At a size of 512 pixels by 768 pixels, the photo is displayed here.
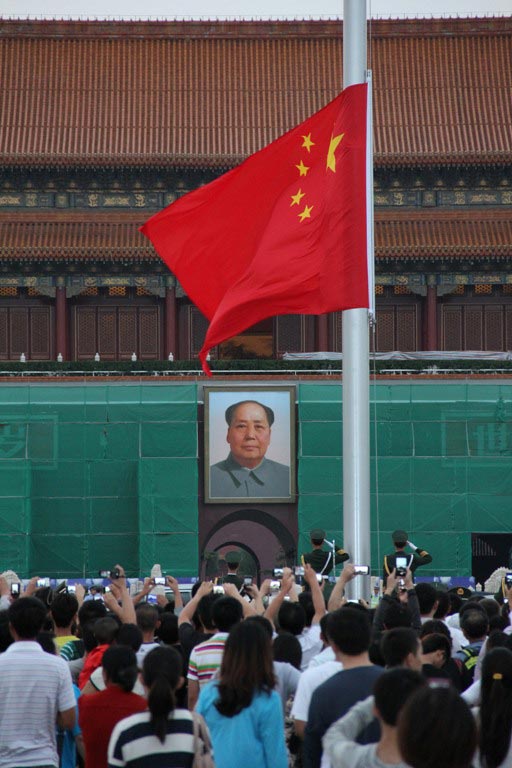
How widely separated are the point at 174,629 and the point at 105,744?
2.40 meters

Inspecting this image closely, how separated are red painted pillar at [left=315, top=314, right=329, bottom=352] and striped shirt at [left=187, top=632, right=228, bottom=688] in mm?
25836

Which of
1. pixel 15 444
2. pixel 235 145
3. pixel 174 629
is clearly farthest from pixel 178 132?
pixel 174 629

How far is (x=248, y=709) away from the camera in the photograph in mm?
6770

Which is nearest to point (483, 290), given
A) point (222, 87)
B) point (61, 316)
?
point (222, 87)

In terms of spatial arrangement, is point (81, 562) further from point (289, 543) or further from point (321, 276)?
point (321, 276)

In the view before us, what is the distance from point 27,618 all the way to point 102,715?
0.65 meters

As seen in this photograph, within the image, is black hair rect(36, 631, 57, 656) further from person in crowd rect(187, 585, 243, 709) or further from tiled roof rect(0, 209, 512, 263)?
tiled roof rect(0, 209, 512, 263)

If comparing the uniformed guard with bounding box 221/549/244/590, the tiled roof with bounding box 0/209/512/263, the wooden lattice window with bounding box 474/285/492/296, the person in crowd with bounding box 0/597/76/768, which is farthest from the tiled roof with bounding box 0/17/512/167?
the person in crowd with bounding box 0/597/76/768

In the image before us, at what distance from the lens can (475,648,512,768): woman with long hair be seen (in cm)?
636

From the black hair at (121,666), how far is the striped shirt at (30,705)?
11.6 inches

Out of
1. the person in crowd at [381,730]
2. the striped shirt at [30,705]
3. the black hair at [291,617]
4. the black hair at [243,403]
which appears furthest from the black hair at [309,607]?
the black hair at [243,403]

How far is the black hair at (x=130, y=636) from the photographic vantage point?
26.8 feet

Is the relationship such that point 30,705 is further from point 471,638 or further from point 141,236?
→ point 141,236

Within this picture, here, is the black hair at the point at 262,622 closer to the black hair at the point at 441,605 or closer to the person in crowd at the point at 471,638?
the person in crowd at the point at 471,638
